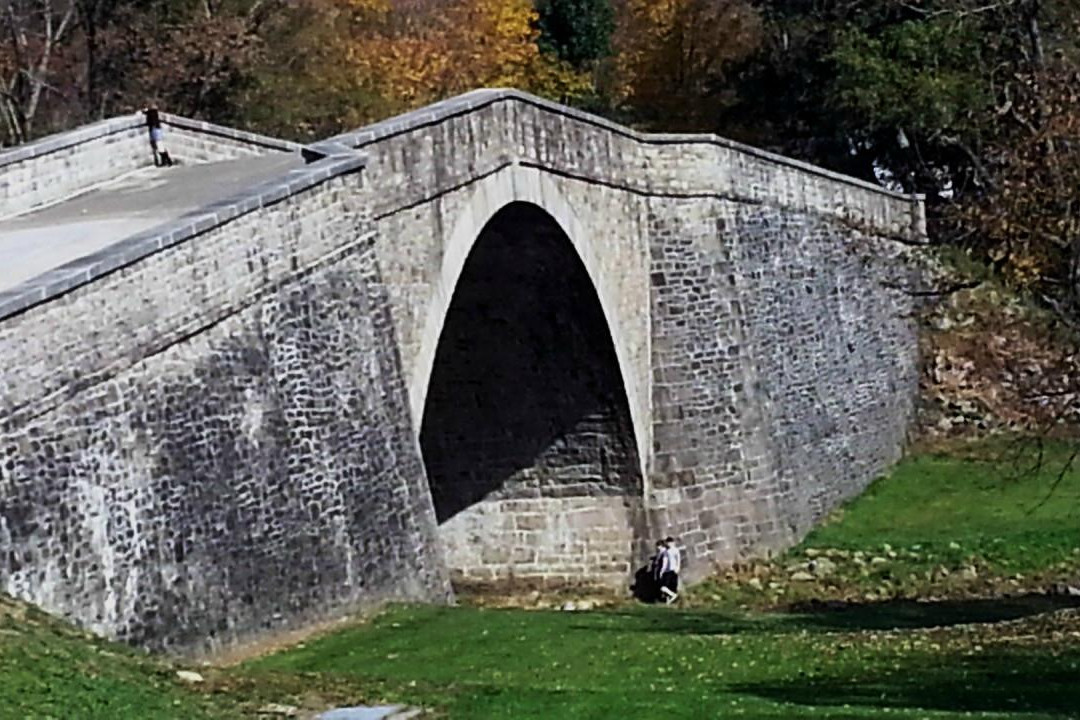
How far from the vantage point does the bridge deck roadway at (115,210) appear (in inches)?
771

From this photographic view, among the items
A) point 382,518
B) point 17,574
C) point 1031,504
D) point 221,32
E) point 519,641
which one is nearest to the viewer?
point 17,574

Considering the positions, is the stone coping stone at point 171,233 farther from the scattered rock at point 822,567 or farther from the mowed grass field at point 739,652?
the scattered rock at point 822,567

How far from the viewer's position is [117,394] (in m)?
16.7

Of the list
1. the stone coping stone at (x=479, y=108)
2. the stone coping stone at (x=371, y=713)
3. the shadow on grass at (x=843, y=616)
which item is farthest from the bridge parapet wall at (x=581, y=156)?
the stone coping stone at (x=371, y=713)

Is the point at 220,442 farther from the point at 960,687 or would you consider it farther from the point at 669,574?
the point at 669,574

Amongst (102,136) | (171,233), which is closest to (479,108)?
(102,136)

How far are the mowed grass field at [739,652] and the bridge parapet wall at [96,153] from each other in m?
7.48

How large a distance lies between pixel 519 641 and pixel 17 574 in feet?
18.6

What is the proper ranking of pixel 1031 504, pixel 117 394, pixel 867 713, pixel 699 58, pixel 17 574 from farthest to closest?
pixel 699 58 < pixel 1031 504 < pixel 117 394 < pixel 17 574 < pixel 867 713

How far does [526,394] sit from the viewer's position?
93.1 feet

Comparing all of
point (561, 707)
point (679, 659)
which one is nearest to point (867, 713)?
point (561, 707)

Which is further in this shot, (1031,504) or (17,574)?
(1031,504)

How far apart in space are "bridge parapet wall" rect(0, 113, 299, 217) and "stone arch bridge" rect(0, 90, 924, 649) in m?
0.04

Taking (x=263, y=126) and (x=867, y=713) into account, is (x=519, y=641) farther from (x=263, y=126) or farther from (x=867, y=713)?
(x=263, y=126)
